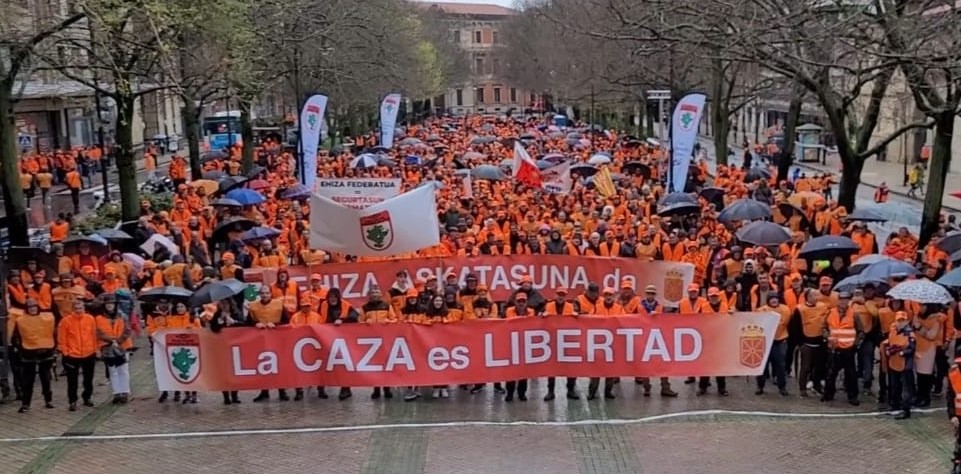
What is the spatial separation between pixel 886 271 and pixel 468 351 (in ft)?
17.5

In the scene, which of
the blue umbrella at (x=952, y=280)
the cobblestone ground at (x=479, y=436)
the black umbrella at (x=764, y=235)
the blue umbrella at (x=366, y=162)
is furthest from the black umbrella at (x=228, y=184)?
the blue umbrella at (x=952, y=280)

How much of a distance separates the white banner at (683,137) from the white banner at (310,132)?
8.86 metres

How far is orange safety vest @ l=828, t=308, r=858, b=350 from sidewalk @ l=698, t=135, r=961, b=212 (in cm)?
2165

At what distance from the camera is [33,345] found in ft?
40.8

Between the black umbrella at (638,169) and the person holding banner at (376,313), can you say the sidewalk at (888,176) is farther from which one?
the person holding banner at (376,313)

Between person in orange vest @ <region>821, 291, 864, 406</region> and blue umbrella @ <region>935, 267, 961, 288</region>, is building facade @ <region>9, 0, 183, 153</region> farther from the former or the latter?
blue umbrella @ <region>935, 267, 961, 288</region>

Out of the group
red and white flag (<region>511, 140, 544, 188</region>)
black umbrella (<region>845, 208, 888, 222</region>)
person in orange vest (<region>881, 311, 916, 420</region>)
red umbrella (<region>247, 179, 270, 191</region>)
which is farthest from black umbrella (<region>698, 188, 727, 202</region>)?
person in orange vest (<region>881, 311, 916, 420</region>)

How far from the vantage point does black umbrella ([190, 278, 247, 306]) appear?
12.8 m

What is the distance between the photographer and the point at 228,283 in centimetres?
1332

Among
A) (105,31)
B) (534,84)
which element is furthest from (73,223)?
(534,84)

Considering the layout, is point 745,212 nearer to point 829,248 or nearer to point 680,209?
point 680,209

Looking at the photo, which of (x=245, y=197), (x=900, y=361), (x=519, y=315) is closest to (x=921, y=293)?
(x=900, y=361)

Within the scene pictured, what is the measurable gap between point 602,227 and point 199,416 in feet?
29.0

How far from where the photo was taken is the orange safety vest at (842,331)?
12.1 meters
